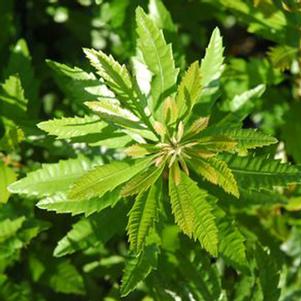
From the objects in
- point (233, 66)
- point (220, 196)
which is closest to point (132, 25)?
point (233, 66)

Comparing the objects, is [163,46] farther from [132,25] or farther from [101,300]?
[101,300]

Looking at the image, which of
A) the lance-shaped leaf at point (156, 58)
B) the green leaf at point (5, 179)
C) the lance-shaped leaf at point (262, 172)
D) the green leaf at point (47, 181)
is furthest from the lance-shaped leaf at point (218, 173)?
the green leaf at point (5, 179)

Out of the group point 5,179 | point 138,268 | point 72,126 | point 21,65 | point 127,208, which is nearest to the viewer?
point 72,126

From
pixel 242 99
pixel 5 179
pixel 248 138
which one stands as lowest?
pixel 248 138

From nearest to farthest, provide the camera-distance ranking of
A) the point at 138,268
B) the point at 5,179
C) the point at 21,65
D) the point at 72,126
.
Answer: the point at 72,126 < the point at 138,268 < the point at 5,179 < the point at 21,65

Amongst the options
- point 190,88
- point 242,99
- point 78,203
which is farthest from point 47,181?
point 242,99

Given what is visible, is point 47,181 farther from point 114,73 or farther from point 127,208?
point 114,73

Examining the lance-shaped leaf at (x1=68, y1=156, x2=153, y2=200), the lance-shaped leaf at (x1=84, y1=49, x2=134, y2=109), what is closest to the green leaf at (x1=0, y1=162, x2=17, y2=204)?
the lance-shaped leaf at (x1=68, y1=156, x2=153, y2=200)
